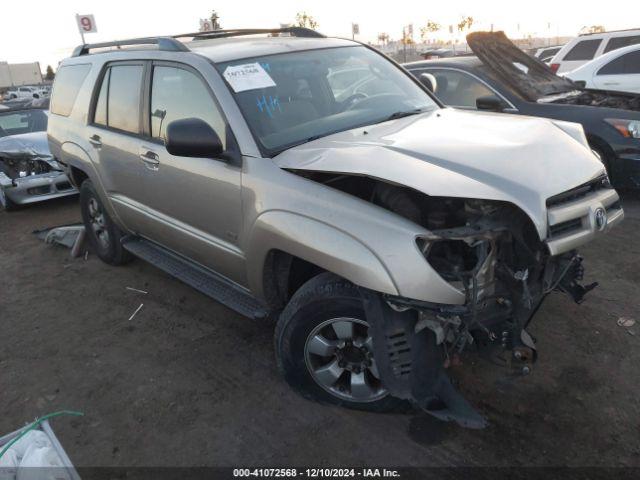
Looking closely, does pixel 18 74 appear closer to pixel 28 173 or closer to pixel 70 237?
pixel 28 173

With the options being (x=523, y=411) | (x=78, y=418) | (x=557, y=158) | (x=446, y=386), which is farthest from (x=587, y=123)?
(x=78, y=418)

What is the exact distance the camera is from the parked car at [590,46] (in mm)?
11078

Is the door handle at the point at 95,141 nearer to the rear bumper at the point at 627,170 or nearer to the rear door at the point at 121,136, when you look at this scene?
the rear door at the point at 121,136

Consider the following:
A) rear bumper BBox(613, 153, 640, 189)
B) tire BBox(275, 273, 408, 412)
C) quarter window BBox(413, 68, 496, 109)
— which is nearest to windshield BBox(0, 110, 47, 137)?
quarter window BBox(413, 68, 496, 109)

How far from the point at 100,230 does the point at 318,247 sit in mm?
3432

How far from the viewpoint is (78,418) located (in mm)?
3006

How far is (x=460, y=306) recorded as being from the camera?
229cm

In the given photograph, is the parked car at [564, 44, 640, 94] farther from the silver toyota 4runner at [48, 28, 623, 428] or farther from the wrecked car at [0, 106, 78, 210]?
the wrecked car at [0, 106, 78, 210]

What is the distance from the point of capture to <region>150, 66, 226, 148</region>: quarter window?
3.15 m

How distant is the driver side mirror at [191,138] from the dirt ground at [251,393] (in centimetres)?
141

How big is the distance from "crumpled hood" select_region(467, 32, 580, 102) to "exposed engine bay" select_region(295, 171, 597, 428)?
3953mm

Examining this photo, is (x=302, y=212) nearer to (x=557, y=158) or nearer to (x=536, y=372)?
(x=557, y=158)

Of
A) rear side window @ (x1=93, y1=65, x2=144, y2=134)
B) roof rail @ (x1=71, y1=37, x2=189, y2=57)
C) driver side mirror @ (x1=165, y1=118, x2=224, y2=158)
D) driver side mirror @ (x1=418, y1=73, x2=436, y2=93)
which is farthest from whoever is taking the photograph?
driver side mirror @ (x1=418, y1=73, x2=436, y2=93)

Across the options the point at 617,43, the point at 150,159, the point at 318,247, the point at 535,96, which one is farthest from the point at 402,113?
the point at 617,43
